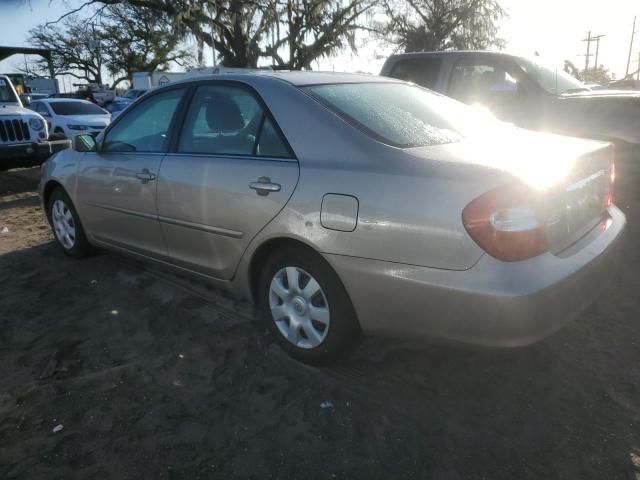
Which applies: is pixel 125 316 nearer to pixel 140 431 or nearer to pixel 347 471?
pixel 140 431

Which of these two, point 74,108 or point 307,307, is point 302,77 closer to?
point 307,307

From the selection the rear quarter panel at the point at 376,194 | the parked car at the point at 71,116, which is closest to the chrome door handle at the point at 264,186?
the rear quarter panel at the point at 376,194

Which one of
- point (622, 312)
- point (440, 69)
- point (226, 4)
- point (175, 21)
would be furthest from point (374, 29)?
point (622, 312)

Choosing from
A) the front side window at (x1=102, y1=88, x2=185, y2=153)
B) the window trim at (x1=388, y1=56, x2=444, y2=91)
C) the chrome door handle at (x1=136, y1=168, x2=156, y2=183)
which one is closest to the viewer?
the chrome door handle at (x1=136, y1=168, x2=156, y2=183)

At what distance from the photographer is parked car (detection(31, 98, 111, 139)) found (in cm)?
1300

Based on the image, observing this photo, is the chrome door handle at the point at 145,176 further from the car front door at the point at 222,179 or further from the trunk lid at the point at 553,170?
the trunk lid at the point at 553,170

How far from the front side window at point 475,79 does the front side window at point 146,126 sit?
12.0ft

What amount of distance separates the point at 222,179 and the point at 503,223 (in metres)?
1.60

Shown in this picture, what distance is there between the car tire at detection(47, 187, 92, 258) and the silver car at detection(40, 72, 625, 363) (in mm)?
1049

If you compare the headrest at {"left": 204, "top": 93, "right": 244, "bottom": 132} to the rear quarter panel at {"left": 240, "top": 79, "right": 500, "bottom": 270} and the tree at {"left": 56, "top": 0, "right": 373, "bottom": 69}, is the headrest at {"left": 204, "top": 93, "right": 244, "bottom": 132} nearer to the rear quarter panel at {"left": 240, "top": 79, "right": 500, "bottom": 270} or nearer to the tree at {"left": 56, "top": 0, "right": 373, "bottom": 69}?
the rear quarter panel at {"left": 240, "top": 79, "right": 500, "bottom": 270}

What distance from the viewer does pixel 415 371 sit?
281cm

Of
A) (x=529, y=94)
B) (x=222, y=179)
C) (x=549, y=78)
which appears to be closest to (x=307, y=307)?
(x=222, y=179)

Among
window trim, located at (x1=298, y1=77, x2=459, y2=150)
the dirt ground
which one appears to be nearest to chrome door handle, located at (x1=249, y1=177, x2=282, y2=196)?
window trim, located at (x1=298, y1=77, x2=459, y2=150)

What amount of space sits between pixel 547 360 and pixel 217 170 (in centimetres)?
217
